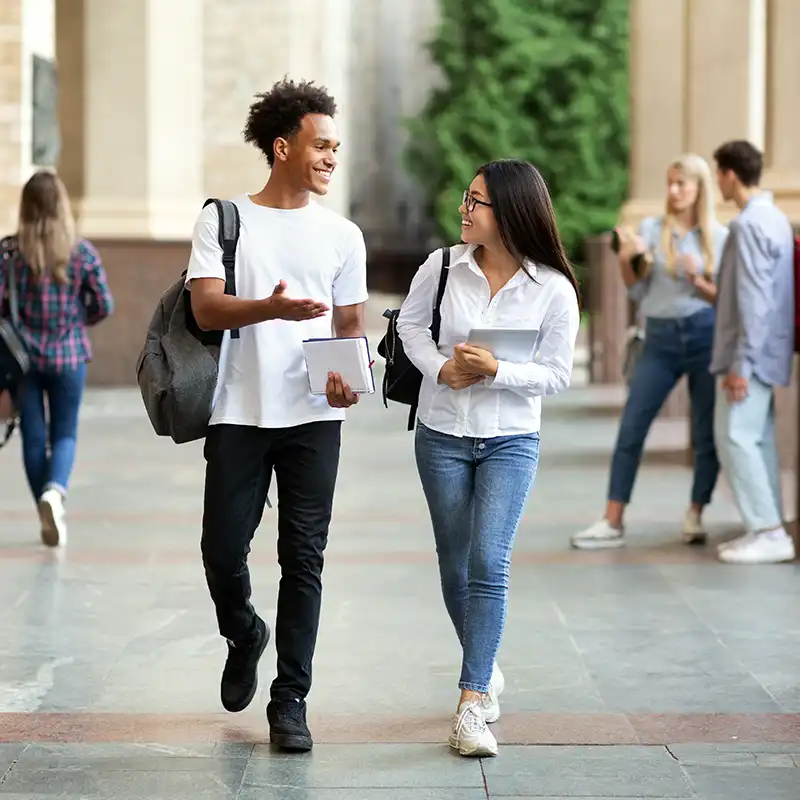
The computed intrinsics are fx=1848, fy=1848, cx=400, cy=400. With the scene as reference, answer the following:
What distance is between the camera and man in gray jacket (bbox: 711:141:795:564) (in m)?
8.67

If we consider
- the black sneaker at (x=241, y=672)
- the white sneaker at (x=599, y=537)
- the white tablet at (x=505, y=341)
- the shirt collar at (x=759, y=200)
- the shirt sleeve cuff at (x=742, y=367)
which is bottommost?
the white sneaker at (x=599, y=537)

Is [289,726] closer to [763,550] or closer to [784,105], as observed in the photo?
[763,550]

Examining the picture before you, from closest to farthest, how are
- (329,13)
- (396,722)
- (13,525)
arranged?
(396,722) → (13,525) → (329,13)

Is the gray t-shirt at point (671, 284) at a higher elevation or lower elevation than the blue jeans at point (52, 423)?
higher

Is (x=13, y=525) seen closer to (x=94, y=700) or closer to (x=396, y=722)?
(x=94, y=700)

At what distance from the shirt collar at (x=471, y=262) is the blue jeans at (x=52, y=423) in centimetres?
405

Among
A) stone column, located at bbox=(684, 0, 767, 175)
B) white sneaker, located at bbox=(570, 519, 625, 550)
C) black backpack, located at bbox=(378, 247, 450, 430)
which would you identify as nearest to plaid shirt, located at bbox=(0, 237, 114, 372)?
white sneaker, located at bbox=(570, 519, 625, 550)

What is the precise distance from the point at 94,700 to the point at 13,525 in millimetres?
Result: 4092

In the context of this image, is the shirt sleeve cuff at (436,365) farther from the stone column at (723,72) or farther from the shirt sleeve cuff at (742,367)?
the stone column at (723,72)

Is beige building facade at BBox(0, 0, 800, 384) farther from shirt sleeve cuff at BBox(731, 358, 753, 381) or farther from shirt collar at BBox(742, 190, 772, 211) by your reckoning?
shirt sleeve cuff at BBox(731, 358, 753, 381)

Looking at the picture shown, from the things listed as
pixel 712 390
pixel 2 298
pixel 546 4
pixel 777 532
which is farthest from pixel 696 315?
pixel 546 4

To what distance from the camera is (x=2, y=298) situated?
359 inches

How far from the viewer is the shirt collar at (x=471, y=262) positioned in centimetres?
547

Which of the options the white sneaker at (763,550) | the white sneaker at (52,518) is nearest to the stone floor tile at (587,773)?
the white sneaker at (763,550)
